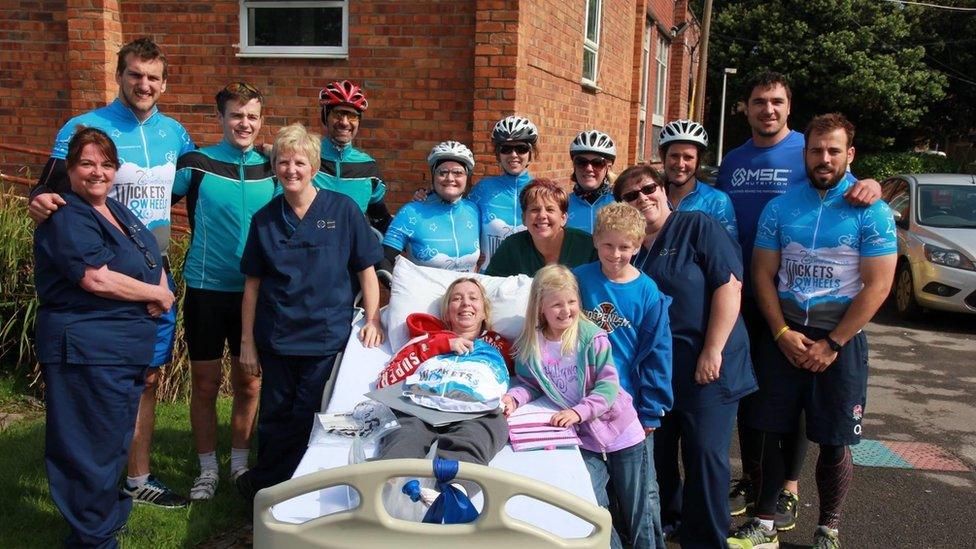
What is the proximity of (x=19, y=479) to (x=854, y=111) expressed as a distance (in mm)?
36643

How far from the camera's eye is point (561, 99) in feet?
31.4

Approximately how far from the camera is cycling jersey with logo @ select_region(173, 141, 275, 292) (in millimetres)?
4422

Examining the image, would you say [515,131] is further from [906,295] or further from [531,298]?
[906,295]

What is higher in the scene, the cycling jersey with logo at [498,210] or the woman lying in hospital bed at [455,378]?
the cycling jersey with logo at [498,210]

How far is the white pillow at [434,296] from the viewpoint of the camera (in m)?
4.08

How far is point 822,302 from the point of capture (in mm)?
4004

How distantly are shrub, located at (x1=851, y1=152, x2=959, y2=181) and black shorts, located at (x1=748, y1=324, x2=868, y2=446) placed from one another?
1302 inches

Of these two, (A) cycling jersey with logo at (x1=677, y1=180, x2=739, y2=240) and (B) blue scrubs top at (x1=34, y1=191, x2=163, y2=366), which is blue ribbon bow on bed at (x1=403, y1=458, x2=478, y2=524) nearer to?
(B) blue scrubs top at (x1=34, y1=191, x2=163, y2=366)

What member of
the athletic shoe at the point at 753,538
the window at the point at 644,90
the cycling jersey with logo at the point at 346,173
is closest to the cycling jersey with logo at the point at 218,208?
the cycling jersey with logo at the point at 346,173

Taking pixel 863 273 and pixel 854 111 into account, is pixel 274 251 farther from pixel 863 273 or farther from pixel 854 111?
pixel 854 111

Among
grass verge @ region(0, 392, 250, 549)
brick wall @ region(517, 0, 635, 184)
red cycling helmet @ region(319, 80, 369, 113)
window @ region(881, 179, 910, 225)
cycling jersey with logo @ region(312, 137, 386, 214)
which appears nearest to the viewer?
grass verge @ region(0, 392, 250, 549)

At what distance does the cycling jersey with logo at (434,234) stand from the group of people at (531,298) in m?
0.02

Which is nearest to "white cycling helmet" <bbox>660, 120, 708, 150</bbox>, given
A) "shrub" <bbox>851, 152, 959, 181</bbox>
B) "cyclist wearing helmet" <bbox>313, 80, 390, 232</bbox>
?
"cyclist wearing helmet" <bbox>313, 80, 390, 232</bbox>

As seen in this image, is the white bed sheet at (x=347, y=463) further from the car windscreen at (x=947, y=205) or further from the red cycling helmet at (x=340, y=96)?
the car windscreen at (x=947, y=205)
